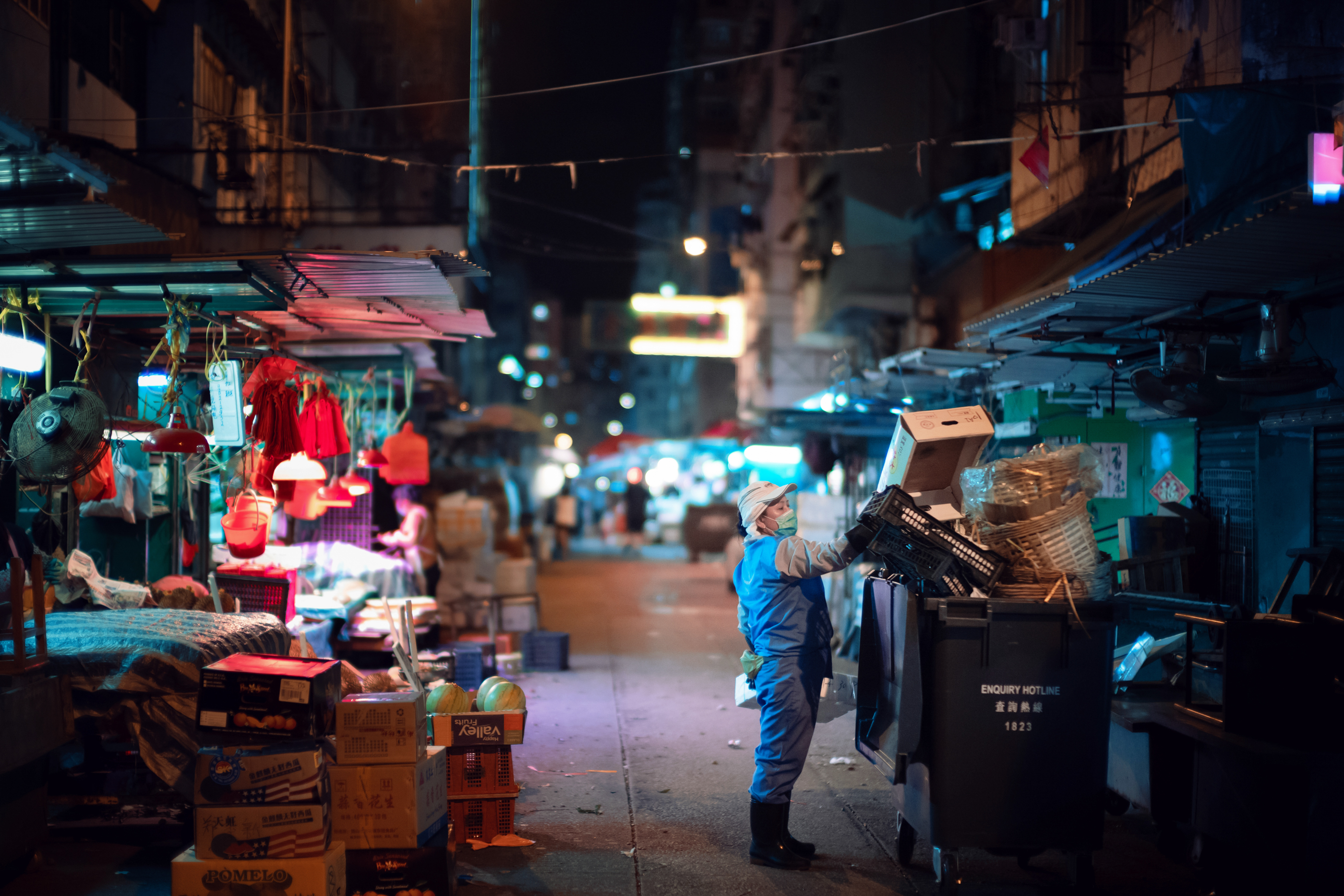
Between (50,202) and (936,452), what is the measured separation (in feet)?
18.0

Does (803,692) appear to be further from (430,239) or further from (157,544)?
(430,239)

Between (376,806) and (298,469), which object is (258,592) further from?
(376,806)

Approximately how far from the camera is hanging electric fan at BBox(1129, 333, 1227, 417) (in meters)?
6.58

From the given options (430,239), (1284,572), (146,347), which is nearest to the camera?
(1284,572)

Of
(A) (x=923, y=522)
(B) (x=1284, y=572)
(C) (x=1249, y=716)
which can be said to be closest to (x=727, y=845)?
(A) (x=923, y=522)

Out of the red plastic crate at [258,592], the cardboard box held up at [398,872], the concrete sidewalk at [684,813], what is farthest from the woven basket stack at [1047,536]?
the red plastic crate at [258,592]

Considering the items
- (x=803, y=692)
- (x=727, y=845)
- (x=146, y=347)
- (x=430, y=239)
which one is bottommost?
(x=727, y=845)

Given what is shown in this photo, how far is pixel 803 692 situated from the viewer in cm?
562

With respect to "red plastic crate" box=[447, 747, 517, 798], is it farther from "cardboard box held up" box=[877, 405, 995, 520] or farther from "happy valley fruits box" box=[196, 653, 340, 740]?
"cardboard box held up" box=[877, 405, 995, 520]

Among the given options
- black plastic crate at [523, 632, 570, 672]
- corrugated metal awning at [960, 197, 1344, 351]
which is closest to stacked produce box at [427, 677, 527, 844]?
corrugated metal awning at [960, 197, 1344, 351]

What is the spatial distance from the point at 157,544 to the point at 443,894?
6.66 m

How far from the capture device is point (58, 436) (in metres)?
5.84

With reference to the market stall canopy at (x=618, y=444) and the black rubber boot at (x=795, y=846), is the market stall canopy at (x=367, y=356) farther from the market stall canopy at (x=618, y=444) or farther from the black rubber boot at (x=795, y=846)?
the market stall canopy at (x=618, y=444)

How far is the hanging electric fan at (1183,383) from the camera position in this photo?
6.58 meters
